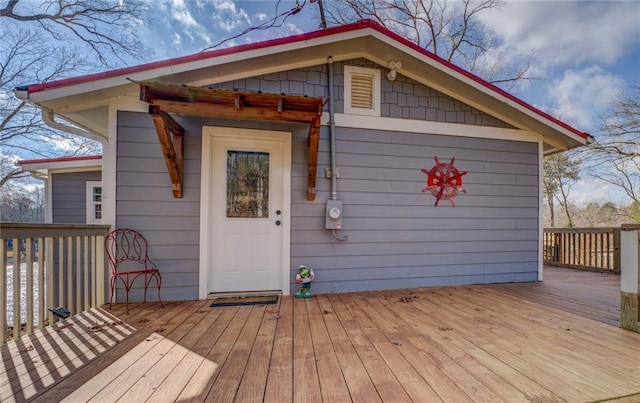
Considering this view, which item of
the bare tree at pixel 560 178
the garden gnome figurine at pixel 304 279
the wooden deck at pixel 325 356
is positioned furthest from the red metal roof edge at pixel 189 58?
the bare tree at pixel 560 178

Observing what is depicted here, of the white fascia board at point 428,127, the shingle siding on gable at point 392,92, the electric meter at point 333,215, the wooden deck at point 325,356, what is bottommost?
the wooden deck at point 325,356

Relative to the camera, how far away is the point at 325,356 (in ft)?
5.92

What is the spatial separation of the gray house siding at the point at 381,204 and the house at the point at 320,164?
16mm

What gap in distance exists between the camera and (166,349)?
6.27ft

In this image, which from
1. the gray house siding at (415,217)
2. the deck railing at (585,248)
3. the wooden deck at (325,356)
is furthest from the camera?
the deck railing at (585,248)

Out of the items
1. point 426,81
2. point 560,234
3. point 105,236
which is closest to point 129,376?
point 105,236

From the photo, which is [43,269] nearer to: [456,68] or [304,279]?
[304,279]

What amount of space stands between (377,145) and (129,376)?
3.30m

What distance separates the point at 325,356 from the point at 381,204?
221 cm

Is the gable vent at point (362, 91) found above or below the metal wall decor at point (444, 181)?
above

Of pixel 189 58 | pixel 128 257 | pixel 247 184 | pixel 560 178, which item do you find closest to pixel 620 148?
pixel 560 178

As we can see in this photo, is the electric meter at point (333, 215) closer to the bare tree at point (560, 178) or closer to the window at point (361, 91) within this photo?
the window at point (361, 91)

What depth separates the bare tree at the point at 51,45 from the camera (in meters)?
7.05

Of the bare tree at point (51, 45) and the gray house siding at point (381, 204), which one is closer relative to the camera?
the gray house siding at point (381, 204)
